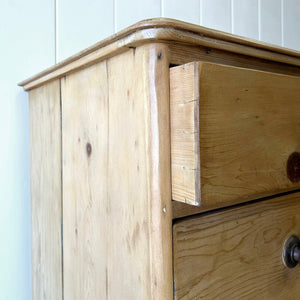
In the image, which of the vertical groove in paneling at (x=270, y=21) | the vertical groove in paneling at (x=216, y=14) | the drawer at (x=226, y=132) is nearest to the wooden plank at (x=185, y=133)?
the drawer at (x=226, y=132)

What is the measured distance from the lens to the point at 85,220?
0.54 m

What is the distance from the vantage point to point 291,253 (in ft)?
1.64

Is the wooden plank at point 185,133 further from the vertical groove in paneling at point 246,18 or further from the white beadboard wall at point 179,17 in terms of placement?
the vertical groove in paneling at point 246,18

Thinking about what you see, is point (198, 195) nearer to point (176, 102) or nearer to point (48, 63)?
point (176, 102)

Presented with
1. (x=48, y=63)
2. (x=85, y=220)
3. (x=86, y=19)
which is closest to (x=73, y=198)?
(x=85, y=220)

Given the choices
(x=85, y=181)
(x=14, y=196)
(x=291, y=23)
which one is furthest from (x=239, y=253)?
(x=291, y=23)

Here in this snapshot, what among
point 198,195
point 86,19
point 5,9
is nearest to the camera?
point 198,195

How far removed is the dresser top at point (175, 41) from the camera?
38cm

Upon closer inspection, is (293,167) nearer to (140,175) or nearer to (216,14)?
(140,175)

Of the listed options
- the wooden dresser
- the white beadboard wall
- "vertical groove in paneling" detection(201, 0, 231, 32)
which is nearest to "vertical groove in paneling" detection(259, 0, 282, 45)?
the white beadboard wall

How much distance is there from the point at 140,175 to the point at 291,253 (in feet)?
0.88

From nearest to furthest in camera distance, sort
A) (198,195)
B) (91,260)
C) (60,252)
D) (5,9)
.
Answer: (198,195), (91,260), (60,252), (5,9)

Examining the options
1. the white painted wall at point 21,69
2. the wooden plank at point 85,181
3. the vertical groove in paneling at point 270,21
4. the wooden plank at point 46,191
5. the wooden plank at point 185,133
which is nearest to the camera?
the wooden plank at point 185,133

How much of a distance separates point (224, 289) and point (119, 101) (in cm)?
28
